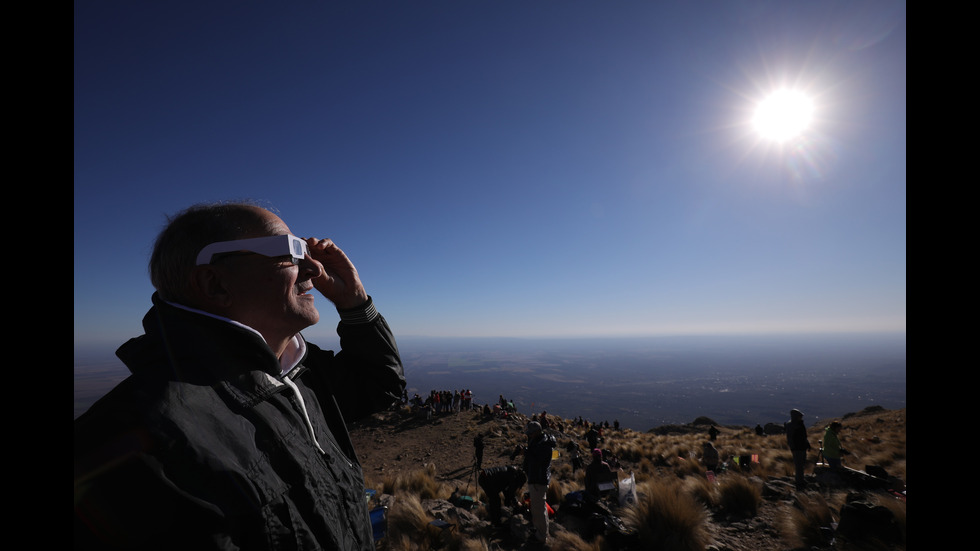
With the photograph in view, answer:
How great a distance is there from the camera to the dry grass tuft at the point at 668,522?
4.64 m

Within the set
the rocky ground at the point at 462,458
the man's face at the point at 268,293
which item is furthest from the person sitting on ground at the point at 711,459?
the man's face at the point at 268,293

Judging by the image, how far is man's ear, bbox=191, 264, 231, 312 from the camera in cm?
155

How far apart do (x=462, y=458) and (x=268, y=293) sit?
43.3 feet

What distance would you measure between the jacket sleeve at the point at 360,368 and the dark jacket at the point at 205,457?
57 centimetres

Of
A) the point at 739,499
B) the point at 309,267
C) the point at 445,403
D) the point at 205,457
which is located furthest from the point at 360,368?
the point at 445,403

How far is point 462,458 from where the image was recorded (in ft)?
42.6

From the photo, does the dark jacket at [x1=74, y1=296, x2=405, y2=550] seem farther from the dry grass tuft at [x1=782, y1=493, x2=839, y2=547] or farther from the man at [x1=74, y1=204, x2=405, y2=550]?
the dry grass tuft at [x1=782, y1=493, x2=839, y2=547]

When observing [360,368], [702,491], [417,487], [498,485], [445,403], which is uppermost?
[360,368]

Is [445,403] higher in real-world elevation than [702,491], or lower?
lower

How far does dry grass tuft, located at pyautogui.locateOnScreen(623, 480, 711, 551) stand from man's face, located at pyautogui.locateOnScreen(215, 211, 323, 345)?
5488mm

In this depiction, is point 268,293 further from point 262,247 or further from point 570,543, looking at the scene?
point 570,543

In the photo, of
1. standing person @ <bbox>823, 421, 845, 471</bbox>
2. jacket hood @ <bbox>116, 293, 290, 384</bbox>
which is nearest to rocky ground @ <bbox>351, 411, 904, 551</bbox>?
standing person @ <bbox>823, 421, 845, 471</bbox>

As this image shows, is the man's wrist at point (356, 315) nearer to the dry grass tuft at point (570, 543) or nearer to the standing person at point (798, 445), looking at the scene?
the dry grass tuft at point (570, 543)
